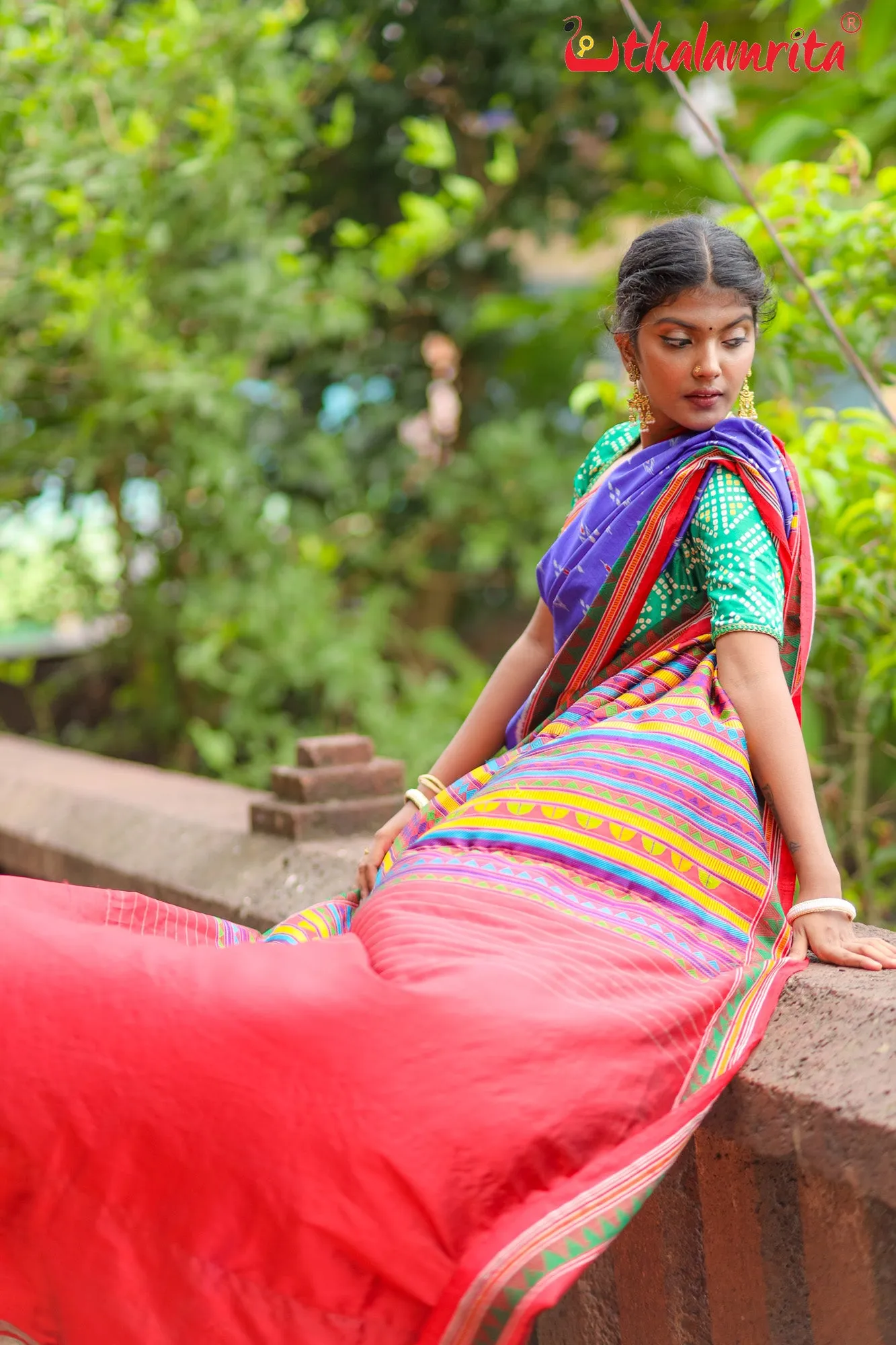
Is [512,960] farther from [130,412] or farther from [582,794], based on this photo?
[130,412]

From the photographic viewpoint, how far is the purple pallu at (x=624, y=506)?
5.15 feet

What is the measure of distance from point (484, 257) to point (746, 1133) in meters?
4.75

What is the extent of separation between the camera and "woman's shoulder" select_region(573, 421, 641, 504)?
1.81 m

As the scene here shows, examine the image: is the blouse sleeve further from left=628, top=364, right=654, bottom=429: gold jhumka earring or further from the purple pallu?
left=628, top=364, right=654, bottom=429: gold jhumka earring

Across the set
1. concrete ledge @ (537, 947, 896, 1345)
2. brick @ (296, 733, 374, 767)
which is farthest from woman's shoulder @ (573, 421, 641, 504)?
brick @ (296, 733, 374, 767)

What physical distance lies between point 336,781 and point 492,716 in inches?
32.8

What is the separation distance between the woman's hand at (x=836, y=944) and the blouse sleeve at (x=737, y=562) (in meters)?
0.33

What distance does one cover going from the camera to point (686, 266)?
5.08 feet

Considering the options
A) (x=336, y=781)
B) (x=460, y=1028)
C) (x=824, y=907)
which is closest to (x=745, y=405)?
(x=824, y=907)

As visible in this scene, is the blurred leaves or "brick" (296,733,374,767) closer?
"brick" (296,733,374,767)

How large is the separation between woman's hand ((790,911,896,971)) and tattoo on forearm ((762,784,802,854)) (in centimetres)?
8

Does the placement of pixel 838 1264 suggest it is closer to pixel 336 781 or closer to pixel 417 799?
pixel 417 799

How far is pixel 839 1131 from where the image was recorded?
4.02ft

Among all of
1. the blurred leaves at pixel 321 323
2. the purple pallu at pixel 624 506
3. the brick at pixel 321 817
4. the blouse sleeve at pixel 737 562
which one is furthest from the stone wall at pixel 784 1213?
the blurred leaves at pixel 321 323
